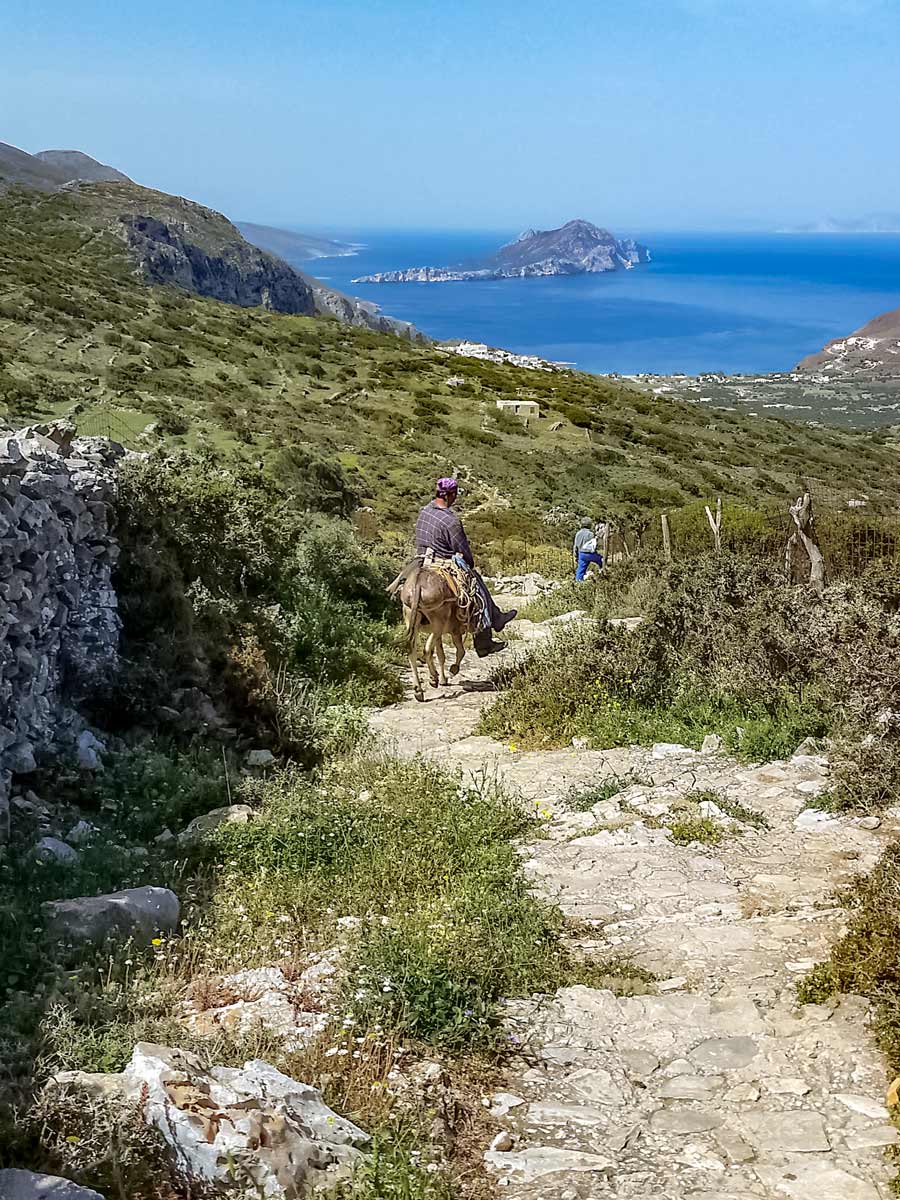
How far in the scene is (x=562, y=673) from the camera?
10984 mm

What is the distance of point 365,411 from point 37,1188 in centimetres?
4071

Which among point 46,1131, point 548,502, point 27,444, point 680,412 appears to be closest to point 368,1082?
point 46,1131

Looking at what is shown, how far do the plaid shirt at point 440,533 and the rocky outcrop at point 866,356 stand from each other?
4623 inches

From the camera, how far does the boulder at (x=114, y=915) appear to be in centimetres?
531

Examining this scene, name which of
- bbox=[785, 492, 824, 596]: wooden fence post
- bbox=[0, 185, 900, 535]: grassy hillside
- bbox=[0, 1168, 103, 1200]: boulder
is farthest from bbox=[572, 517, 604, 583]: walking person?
bbox=[0, 1168, 103, 1200]: boulder

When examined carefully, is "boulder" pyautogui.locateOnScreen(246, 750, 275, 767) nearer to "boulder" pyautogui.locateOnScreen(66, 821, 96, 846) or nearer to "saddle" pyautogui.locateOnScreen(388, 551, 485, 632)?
"boulder" pyautogui.locateOnScreen(66, 821, 96, 846)

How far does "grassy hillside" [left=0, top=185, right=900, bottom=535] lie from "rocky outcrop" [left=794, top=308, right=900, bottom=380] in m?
61.2

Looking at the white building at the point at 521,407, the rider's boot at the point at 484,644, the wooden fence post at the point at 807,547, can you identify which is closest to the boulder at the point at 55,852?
the rider's boot at the point at 484,644

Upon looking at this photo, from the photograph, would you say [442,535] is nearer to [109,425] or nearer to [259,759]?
[259,759]

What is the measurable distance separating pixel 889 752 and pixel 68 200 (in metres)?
91.8

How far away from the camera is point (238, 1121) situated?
3.89 metres

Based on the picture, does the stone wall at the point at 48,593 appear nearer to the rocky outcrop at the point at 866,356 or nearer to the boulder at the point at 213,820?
the boulder at the point at 213,820

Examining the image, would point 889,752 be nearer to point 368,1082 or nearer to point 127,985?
point 368,1082

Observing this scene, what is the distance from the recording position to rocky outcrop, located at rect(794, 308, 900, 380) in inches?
4859
